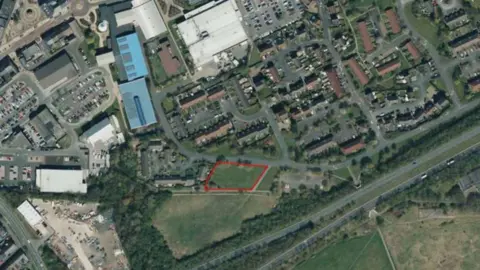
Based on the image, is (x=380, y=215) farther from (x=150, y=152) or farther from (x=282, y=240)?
(x=150, y=152)

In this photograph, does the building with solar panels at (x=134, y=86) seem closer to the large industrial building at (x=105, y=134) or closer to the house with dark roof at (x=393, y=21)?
the large industrial building at (x=105, y=134)

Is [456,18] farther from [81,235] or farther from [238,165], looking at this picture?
[81,235]

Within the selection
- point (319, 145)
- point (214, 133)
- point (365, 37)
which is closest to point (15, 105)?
point (214, 133)

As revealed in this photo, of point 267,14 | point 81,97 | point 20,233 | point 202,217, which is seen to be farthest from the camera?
point 267,14

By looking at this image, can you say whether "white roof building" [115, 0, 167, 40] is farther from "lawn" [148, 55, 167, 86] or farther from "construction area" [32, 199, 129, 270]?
"construction area" [32, 199, 129, 270]

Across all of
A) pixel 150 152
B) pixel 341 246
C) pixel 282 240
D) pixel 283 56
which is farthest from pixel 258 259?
pixel 283 56

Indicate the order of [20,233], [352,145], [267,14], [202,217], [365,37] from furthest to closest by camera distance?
[267,14], [365,37], [20,233], [202,217], [352,145]
